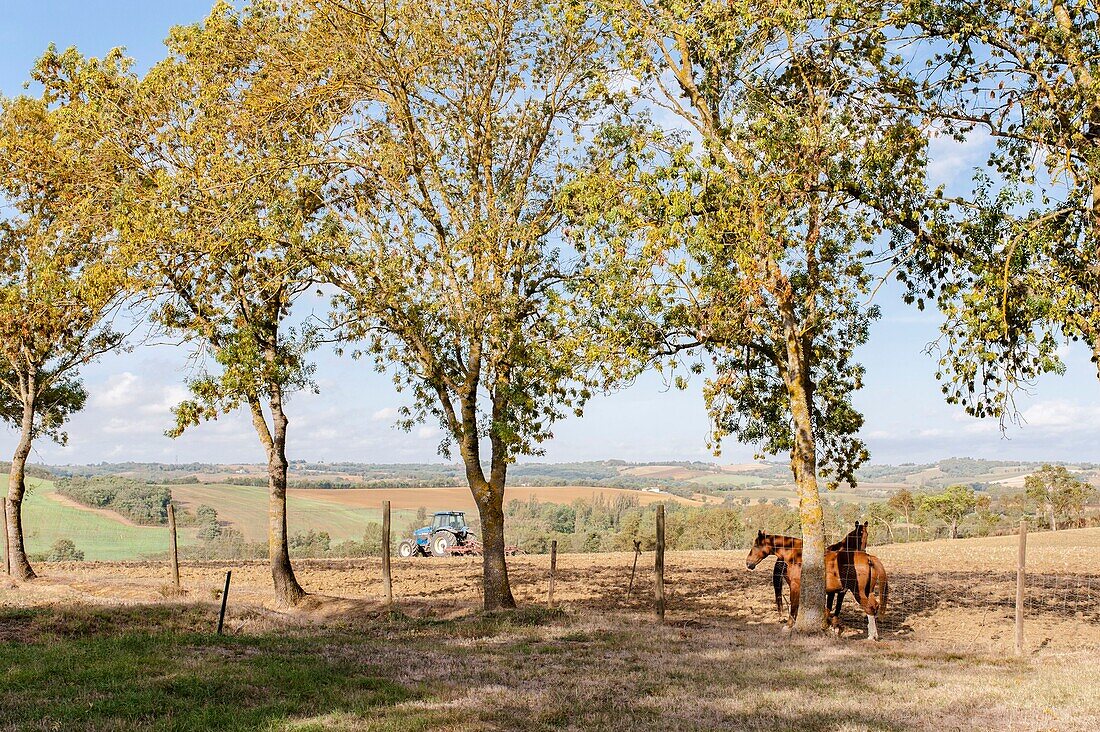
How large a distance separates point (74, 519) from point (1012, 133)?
80.2 meters

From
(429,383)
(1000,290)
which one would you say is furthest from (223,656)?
(1000,290)

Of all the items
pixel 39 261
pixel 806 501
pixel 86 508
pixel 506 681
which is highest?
pixel 39 261

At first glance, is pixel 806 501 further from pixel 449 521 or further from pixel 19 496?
pixel 449 521

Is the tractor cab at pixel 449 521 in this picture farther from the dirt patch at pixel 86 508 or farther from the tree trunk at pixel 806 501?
the dirt patch at pixel 86 508

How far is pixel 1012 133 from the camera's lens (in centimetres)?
1537

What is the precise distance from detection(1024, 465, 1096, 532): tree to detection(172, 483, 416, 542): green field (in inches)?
2396

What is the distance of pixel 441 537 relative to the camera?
157 feet

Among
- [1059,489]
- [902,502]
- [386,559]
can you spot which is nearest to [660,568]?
[386,559]

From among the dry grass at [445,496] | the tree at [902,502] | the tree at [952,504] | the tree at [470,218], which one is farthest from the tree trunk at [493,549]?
the tree at [952,504]

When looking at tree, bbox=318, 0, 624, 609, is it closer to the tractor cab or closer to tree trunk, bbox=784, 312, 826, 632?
tree trunk, bbox=784, 312, 826, 632

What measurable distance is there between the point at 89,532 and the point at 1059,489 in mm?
83247

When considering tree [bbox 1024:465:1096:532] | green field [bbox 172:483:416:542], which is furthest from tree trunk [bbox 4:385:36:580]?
tree [bbox 1024:465:1096:532]

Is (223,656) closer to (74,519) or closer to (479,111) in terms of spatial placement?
(479,111)

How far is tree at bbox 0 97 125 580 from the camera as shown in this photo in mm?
25234
